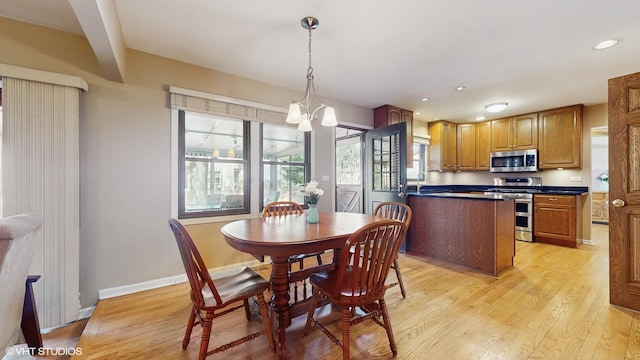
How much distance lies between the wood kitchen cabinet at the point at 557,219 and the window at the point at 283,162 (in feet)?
13.5

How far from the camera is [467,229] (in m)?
3.22

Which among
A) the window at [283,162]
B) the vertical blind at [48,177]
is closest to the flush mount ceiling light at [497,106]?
the window at [283,162]

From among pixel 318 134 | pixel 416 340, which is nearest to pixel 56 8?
pixel 318 134

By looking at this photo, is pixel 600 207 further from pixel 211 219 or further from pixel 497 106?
pixel 211 219

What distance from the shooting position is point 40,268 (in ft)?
6.87

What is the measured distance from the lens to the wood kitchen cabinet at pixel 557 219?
4.14 meters

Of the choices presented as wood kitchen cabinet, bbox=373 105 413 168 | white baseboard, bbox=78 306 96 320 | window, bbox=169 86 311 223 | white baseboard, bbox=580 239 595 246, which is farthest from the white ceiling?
white baseboard, bbox=580 239 595 246

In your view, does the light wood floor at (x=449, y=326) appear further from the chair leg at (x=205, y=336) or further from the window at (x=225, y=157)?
the window at (x=225, y=157)

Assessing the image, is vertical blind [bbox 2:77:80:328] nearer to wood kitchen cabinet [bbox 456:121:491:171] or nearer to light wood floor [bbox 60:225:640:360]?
light wood floor [bbox 60:225:640:360]

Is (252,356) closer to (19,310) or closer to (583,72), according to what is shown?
(19,310)

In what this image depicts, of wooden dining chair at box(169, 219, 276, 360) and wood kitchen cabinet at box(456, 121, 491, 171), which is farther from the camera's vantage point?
wood kitchen cabinet at box(456, 121, 491, 171)

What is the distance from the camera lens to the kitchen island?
2982mm

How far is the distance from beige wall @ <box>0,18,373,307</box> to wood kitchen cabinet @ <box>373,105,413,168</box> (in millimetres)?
2810

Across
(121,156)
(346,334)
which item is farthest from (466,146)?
(121,156)
